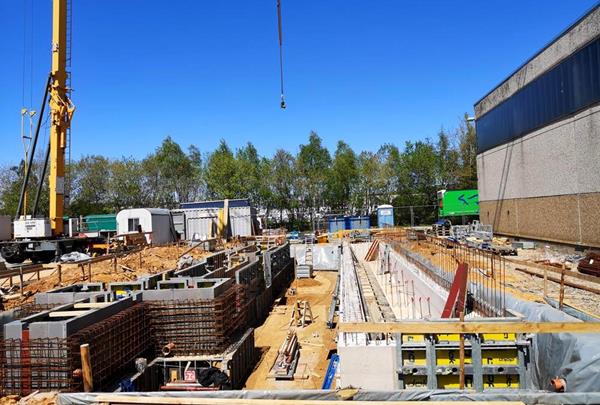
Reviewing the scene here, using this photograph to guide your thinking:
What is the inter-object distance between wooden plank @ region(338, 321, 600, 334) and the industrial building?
1642cm

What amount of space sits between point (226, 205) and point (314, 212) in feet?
69.7

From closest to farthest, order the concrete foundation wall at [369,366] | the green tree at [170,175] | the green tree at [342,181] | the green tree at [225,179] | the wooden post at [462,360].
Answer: the wooden post at [462,360] < the concrete foundation wall at [369,366] < the green tree at [225,179] < the green tree at [342,181] < the green tree at [170,175]

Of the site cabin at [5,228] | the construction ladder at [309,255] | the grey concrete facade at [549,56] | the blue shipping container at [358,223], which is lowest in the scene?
the construction ladder at [309,255]

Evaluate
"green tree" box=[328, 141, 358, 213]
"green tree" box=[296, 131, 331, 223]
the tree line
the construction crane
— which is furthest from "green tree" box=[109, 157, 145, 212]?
the construction crane

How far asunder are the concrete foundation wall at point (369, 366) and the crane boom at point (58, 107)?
25.1m

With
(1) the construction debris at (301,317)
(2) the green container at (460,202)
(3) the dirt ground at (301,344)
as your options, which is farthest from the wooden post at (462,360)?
(2) the green container at (460,202)

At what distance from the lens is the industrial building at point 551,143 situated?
1898 centimetres

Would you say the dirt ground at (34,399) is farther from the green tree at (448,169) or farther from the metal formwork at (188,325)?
the green tree at (448,169)

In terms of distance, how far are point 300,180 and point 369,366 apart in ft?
162

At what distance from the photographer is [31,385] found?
751cm

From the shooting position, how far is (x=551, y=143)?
889 inches

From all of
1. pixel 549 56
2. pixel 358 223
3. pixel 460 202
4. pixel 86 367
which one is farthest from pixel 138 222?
pixel 549 56

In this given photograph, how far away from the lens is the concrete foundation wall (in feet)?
23.2

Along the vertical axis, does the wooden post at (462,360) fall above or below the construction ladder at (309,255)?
above
